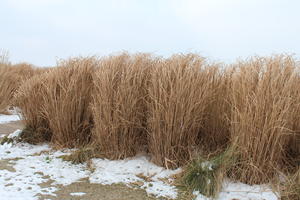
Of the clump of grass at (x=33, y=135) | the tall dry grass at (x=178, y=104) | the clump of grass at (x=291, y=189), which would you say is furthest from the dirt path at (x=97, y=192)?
the clump of grass at (x=33, y=135)

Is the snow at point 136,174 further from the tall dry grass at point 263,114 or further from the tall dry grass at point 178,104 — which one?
the tall dry grass at point 263,114

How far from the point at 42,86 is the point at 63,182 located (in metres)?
1.89

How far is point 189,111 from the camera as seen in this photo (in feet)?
10.7

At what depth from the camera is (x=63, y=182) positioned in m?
3.15

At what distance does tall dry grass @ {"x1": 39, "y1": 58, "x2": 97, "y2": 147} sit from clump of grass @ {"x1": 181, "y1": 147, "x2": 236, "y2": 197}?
1.69 m

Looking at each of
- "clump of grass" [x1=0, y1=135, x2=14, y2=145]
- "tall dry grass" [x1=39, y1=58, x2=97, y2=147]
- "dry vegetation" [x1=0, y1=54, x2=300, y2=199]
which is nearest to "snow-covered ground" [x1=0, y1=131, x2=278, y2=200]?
"dry vegetation" [x1=0, y1=54, x2=300, y2=199]

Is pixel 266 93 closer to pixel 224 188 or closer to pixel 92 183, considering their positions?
pixel 224 188

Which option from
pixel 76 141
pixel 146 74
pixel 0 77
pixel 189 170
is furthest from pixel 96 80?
pixel 0 77

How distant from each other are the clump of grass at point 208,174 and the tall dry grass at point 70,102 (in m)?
1.69

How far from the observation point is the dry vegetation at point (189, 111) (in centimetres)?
297

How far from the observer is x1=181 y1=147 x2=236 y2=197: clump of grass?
2846 millimetres

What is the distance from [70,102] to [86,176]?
1193mm

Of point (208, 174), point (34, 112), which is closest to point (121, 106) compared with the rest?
point (208, 174)

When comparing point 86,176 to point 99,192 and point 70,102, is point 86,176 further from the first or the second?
point 70,102
